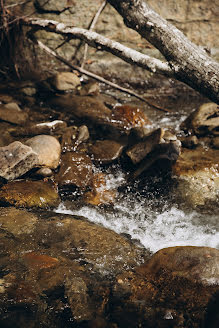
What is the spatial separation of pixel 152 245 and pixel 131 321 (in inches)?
45.1

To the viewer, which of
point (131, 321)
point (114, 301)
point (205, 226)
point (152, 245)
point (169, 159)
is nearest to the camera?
point (131, 321)

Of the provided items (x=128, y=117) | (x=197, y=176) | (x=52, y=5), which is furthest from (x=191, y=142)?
(x=52, y=5)

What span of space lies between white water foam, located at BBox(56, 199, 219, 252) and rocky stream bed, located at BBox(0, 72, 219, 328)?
0.01m

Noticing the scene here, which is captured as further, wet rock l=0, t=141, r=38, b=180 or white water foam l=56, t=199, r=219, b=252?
wet rock l=0, t=141, r=38, b=180

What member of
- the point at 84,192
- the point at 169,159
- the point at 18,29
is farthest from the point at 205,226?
the point at 18,29

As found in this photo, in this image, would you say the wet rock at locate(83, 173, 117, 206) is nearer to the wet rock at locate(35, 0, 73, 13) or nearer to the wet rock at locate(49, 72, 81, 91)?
the wet rock at locate(49, 72, 81, 91)

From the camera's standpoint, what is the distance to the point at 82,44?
6.59 metres

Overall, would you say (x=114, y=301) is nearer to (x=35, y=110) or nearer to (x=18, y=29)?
(x=35, y=110)

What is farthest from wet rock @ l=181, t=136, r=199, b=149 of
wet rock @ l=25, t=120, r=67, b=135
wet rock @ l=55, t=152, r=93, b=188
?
wet rock @ l=25, t=120, r=67, b=135

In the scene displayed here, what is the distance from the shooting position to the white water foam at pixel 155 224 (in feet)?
11.2

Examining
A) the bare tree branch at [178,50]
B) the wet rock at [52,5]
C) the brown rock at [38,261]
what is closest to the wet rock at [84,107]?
the bare tree branch at [178,50]

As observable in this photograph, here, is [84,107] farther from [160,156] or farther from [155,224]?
[155,224]

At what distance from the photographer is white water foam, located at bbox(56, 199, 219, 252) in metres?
3.40

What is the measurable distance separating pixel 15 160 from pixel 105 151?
1357 mm
